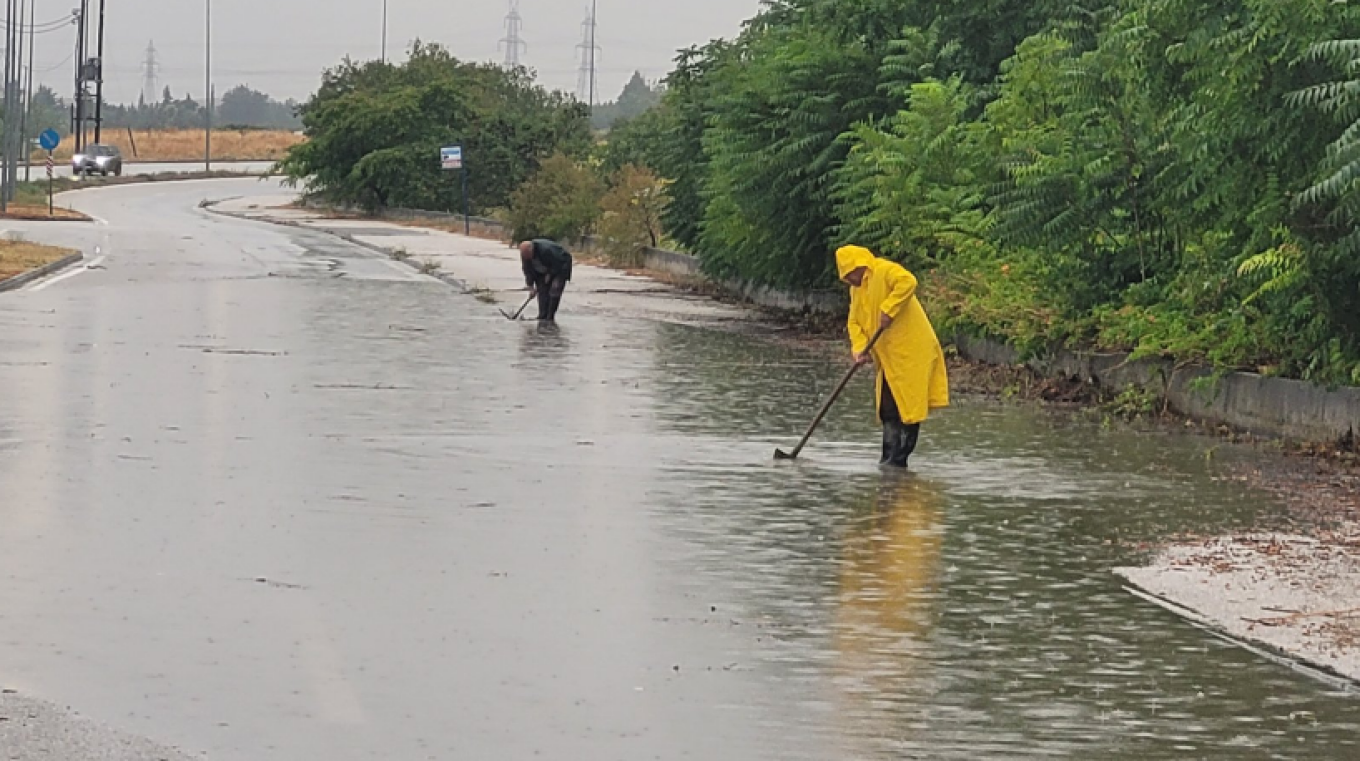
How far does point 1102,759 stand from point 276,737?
2.57 metres

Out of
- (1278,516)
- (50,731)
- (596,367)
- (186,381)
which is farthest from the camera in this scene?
(596,367)

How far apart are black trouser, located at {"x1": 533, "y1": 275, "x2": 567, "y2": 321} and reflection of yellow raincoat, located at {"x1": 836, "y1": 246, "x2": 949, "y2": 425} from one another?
12.8m

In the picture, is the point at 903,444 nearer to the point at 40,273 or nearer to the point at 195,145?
the point at 40,273

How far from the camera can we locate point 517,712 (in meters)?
7.38

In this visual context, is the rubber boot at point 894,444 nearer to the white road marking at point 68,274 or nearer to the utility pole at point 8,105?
the white road marking at point 68,274

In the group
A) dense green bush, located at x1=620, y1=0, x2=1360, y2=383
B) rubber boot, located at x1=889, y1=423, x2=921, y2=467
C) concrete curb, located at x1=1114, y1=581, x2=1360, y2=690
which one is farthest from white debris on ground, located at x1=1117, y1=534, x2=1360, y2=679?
rubber boot, located at x1=889, y1=423, x2=921, y2=467

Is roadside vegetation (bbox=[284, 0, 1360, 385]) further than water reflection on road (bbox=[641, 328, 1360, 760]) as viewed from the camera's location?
Yes

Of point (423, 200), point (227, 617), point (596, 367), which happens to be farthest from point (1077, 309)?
point (423, 200)

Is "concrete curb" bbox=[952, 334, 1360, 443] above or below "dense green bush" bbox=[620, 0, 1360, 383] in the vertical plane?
below

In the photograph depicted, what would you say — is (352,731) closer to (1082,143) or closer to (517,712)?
(517,712)

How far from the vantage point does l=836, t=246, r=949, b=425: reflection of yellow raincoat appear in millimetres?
14773

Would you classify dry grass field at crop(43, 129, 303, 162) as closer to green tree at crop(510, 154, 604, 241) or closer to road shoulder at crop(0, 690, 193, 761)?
green tree at crop(510, 154, 604, 241)

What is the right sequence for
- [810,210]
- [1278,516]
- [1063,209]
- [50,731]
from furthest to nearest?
Answer: 1. [810,210]
2. [1063,209]
3. [1278,516]
4. [50,731]

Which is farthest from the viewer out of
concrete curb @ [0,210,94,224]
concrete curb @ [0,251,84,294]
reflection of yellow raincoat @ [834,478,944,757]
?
concrete curb @ [0,210,94,224]
